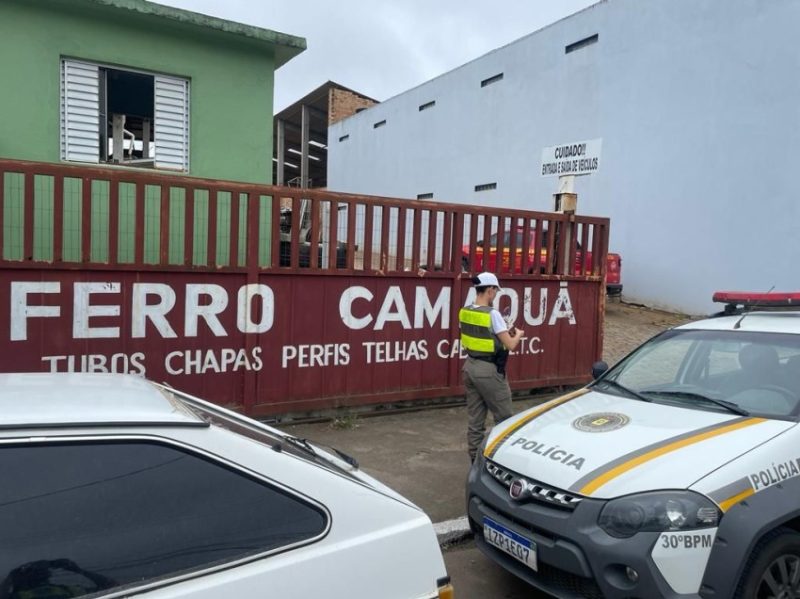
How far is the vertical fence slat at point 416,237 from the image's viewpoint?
7.04m

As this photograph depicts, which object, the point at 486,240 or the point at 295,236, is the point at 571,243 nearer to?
the point at 486,240

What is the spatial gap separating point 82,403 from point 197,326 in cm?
414

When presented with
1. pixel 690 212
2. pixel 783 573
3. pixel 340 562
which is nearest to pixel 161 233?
pixel 340 562

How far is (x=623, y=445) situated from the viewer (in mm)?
3166

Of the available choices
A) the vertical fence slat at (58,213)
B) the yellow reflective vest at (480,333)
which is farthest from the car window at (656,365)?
the vertical fence slat at (58,213)

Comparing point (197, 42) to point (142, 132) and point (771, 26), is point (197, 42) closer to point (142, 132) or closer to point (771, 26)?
point (142, 132)

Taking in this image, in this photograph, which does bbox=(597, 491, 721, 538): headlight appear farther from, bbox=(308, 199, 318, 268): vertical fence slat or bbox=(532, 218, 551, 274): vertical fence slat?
bbox=(532, 218, 551, 274): vertical fence slat

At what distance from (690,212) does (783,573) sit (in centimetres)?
1206

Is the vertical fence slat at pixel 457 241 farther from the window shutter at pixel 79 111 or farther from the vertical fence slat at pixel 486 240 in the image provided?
the window shutter at pixel 79 111

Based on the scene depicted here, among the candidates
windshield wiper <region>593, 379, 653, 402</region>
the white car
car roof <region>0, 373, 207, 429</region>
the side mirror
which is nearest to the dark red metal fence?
A: the side mirror

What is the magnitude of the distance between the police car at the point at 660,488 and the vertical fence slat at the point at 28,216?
4.18m

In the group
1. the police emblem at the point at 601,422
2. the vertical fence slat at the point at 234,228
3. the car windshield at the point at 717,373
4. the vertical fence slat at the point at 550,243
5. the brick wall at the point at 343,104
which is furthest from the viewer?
the brick wall at the point at 343,104

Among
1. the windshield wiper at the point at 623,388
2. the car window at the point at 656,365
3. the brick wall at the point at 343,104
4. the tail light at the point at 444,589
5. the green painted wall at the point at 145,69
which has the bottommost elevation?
the tail light at the point at 444,589

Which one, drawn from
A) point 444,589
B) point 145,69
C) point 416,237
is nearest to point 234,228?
point 416,237
